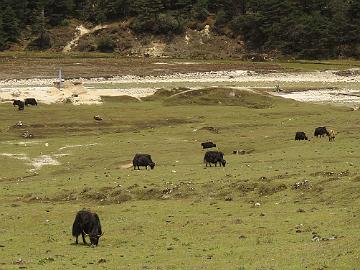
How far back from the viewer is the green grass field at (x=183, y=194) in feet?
58.4

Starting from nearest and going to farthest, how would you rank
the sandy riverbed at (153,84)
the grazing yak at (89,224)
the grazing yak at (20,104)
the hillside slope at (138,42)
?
the grazing yak at (89,224) → the grazing yak at (20,104) → the sandy riverbed at (153,84) → the hillside slope at (138,42)

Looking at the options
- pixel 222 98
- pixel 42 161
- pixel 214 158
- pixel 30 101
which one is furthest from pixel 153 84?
pixel 214 158

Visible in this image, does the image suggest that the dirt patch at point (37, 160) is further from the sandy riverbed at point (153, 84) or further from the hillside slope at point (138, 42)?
the hillside slope at point (138, 42)

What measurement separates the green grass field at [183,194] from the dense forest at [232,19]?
249 feet

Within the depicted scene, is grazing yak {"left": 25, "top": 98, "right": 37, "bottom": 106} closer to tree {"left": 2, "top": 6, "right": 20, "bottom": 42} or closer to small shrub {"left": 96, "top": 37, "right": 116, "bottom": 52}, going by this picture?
small shrub {"left": 96, "top": 37, "right": 116, "bottom": 52}

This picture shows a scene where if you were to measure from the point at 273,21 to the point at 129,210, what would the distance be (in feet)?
370

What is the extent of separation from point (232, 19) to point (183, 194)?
391ft

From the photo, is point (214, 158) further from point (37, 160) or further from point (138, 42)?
point (138, 42)

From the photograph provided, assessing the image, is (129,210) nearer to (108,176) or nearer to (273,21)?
(108,176)

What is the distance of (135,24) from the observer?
144 meters

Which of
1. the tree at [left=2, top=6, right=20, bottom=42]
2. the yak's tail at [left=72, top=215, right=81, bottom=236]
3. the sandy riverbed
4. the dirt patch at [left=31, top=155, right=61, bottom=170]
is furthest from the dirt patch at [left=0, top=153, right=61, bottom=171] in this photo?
the tree at [left=2, top=6, right=20, bottom=42]

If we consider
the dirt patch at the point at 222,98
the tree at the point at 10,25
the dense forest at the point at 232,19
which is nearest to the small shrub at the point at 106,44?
the dense forest at the point at 232,19

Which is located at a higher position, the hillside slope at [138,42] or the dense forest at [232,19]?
the dense forest at [232,19]

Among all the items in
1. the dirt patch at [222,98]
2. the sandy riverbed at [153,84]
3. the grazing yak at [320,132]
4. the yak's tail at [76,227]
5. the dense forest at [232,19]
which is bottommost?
the sandy riverbed at [153,84]
